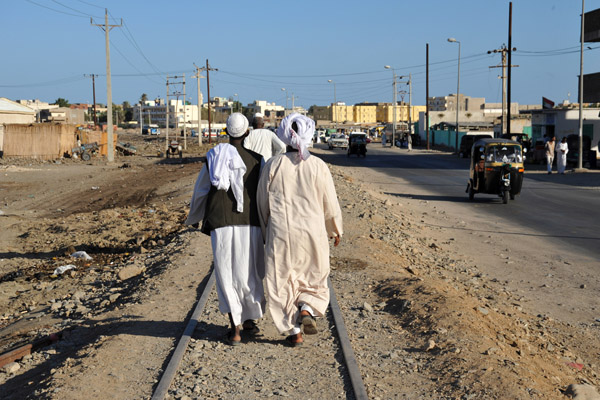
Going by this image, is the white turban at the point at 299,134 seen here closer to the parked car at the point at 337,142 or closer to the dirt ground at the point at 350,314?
the dirt ground at the point at 350,314

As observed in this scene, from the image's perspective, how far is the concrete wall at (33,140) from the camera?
48406mm

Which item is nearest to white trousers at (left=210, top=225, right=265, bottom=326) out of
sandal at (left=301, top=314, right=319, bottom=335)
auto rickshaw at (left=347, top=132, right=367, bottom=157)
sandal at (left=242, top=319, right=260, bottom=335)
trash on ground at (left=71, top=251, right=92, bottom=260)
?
sandal at (left=242, top=319, right=260, bottom=335)

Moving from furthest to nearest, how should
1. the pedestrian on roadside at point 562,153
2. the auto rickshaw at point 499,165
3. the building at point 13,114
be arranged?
1. the building at point 13,114
2. the pedestrian on roadside at point 562,153
3. the auto rickshaw at point 499,165

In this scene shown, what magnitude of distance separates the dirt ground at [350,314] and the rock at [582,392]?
0.13 meters

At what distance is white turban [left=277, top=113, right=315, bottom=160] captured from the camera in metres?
6.03

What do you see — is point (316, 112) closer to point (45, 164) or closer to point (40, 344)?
point (45, 164)

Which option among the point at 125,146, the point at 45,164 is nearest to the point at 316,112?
the point at 125,146

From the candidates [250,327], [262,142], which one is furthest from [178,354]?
[262,142]

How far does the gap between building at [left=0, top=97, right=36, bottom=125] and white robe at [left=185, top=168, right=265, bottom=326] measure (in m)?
60.7

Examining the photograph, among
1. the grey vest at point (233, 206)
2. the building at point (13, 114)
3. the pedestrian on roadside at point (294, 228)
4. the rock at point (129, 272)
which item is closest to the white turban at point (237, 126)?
the grey vest at point (233, 206)

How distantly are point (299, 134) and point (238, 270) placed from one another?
125cm

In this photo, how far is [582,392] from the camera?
5.62 m

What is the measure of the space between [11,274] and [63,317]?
4.11 metres

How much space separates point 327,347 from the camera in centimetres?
639
